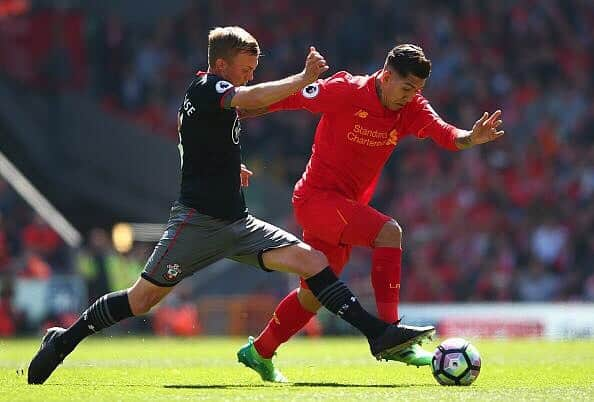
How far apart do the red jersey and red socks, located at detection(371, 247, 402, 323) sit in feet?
1.87

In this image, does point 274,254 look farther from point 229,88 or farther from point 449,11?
point 449,11

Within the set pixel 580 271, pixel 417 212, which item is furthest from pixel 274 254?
pixel 417 212

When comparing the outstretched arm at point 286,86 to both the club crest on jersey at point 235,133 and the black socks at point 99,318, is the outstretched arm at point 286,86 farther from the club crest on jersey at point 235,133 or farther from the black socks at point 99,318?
the black socks at point 99,318

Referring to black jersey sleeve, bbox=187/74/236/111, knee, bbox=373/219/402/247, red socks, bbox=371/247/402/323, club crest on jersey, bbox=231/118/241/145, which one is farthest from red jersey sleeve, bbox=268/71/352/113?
red socks, bbox=371/247/402/323

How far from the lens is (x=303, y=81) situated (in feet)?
23.4

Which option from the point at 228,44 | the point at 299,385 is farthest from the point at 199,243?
the point at 228,44

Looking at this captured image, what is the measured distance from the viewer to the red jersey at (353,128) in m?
8.22

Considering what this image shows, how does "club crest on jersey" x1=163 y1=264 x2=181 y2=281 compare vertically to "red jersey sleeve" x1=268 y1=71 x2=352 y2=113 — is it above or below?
below

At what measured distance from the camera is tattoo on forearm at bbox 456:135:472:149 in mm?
7918

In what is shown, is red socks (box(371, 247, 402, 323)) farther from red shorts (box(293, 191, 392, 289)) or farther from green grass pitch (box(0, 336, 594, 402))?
green grass pitch (box(0, 336, 594, 402))

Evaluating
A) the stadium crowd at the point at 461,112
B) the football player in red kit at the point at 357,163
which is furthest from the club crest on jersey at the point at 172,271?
the stadium crowd at the point at 461,112

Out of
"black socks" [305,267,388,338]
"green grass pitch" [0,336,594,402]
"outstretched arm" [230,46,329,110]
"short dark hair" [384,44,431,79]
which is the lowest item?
"green grass pitch" [0,336,594,402]

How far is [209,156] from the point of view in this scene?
7.65 metres

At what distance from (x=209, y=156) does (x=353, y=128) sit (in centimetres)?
109
